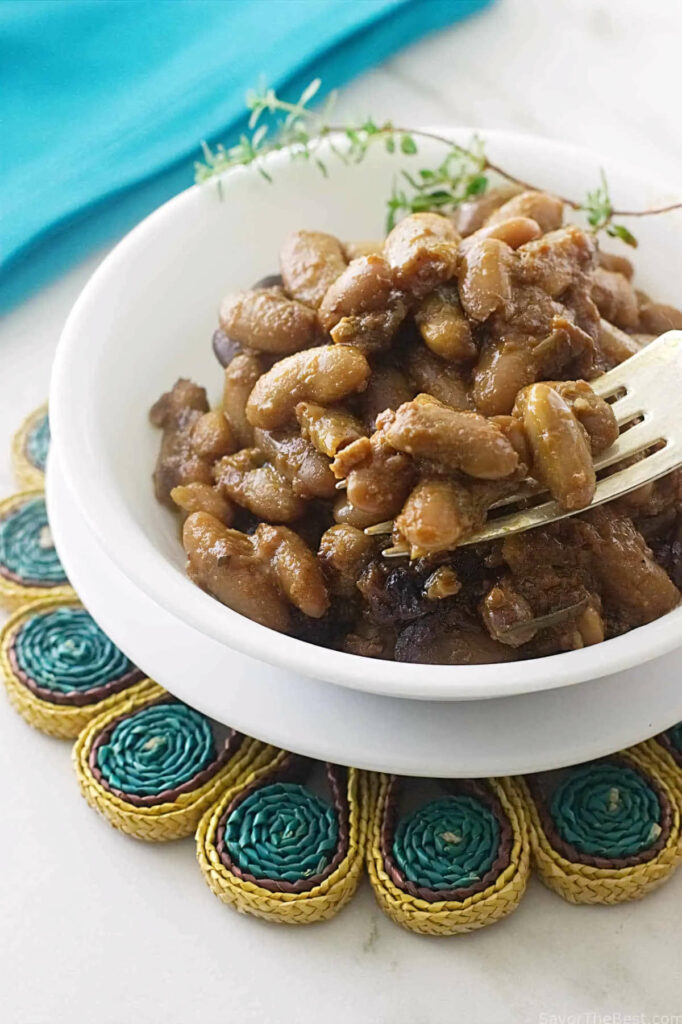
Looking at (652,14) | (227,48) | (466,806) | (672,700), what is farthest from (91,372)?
(652,14)

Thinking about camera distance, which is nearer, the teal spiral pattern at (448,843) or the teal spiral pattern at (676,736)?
the teal spiral pattern at (448,843)

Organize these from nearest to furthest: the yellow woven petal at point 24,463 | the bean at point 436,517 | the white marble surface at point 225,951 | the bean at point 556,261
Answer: the bean at point 436,517
the white marble surface at point 225,951
the bean at point 556,261
the yellow woven petal at point 24,463

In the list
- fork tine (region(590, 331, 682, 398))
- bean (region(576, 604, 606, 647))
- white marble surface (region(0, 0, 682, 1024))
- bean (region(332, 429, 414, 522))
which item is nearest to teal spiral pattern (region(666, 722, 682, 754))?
white marble surface (region(0, 0, 682, 1024))

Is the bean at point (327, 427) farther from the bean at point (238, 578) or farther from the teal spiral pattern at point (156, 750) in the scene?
the teal spiral pattern at point (156, 750)

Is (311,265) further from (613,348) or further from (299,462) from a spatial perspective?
(613,348)

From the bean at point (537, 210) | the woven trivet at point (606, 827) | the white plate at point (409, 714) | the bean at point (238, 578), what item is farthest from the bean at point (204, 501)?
the bean at point (537, 210)

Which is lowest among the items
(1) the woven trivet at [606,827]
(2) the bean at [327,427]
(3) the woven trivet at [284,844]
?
(1) the woven trivet at [606,827]

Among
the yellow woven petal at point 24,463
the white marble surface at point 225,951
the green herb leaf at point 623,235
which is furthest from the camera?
the yellow woven petal at point 24,463

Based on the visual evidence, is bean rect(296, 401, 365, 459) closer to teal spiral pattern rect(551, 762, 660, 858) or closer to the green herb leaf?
teal spiral pattern rect(551, 762, 660, 858)

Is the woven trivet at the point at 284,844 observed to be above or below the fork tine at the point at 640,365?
below
